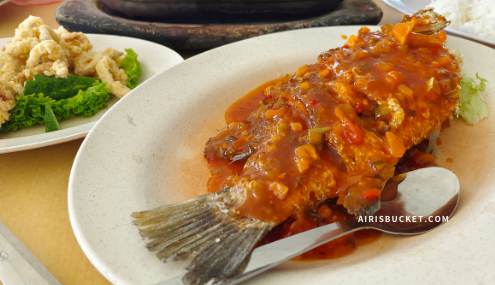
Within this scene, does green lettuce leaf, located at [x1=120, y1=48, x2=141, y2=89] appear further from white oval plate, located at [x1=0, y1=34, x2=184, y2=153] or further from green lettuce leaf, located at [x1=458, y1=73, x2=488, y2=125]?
green lettuce leaf, located at [x1=458, y1=73, x2=488, y2=125]

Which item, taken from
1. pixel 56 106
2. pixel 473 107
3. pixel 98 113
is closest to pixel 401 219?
pixel 473 107

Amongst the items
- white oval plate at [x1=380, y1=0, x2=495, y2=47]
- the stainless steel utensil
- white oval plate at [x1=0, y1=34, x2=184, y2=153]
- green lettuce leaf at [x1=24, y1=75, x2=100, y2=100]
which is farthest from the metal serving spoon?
green lettuce leaf at [x1=24, y1=75, x2=100, y2=100]

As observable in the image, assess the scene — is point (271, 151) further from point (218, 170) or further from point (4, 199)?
point (4, 199)

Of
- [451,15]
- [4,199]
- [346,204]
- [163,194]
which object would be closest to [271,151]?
[346,204]

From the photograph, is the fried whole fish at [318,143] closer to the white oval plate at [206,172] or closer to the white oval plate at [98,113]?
the white oval plate at [206,172]

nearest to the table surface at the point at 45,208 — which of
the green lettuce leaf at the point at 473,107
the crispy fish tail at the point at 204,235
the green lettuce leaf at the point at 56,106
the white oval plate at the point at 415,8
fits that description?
the green lettuce leaf at the point at 56,106

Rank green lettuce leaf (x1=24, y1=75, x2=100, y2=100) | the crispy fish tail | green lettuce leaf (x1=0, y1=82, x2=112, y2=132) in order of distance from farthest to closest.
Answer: green lettuce leaf (x1=24, y1=75, x2=100, y2=100) < green lettuce leaf (x1=0, y1=82, x2=112, y2=132) < the crispy fish tail
